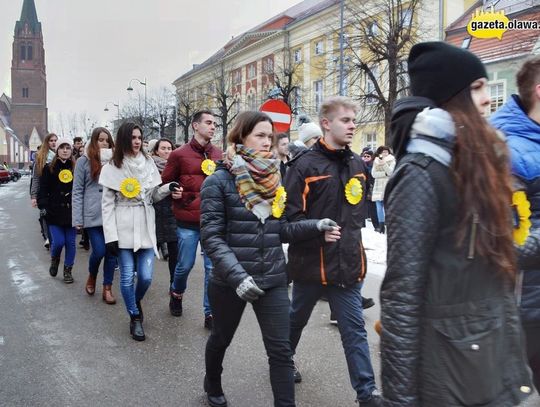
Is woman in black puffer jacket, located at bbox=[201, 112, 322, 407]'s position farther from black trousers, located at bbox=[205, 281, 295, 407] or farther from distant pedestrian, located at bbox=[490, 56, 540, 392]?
Answer: distant pedestrian, located at bbox=[490, 56, 540, 392]

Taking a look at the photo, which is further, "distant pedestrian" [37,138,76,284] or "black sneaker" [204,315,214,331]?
"distant pedestrian" [37,138,76,284]

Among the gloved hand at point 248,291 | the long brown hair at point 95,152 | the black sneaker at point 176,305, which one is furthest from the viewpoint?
the long brown hair at point 95,152

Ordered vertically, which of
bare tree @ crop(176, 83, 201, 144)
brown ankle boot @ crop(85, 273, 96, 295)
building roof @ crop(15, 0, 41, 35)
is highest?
building roof @ crop(15, 0, 41, 35)

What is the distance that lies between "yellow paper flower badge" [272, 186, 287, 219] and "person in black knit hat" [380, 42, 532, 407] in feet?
5.32

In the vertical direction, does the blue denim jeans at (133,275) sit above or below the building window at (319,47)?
below

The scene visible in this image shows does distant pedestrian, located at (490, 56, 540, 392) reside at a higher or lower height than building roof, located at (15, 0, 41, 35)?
lower

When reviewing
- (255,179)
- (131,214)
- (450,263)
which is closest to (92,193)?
(131,214)

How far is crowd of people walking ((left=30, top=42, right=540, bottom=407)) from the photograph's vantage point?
68.6 inches

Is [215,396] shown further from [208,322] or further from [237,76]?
[237,76]

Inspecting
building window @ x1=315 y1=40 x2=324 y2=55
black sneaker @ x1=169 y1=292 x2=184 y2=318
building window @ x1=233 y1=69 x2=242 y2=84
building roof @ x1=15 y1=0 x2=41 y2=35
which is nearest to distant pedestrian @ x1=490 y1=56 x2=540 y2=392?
black sneaker @ x1=169 y1=292 x2=184 y2=318

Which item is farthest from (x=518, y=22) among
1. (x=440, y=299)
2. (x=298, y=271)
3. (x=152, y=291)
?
(x=440, y=299)

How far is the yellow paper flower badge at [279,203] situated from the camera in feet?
11.1

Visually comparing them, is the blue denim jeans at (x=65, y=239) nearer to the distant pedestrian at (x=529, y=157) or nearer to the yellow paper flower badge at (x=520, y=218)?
the distant pedestrian at (x=529, y=157)

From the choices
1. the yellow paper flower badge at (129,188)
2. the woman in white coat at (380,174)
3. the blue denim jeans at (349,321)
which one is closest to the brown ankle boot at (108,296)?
the yellow paper flower badge at (129,188)
